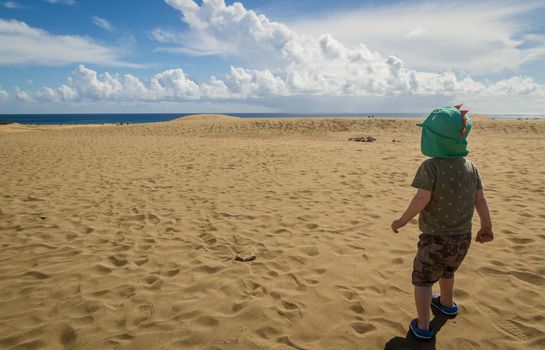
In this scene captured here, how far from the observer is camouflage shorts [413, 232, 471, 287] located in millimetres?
2369

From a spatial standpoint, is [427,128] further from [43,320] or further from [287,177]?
[287,177]

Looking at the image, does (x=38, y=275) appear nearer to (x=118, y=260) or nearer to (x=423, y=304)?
(x=118, y=260)

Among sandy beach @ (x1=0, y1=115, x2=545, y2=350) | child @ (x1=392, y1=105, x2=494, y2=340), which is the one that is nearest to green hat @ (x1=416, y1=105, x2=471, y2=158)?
child @ (x1=392, y1=105, x2=494, y2=340)

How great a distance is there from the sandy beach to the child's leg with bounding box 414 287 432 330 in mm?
165

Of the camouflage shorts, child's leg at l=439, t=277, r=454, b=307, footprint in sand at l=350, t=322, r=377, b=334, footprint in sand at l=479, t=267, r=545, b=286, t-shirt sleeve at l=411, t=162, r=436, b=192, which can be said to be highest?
t-shirt sleeve at l=411, t=162, r=436, b=192

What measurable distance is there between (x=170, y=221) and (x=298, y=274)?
101 inches

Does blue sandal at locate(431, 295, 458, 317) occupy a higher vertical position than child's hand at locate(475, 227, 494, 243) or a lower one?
lower

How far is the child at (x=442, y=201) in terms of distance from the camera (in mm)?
2236

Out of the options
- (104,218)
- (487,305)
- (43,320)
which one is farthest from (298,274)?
(104,218)

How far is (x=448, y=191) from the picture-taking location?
2.29 meters

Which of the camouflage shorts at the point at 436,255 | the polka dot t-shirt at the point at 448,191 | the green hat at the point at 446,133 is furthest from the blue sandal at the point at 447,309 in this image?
the green hat at the point at 446,133

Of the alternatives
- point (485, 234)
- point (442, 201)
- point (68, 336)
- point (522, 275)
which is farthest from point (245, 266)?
point (522, 275)

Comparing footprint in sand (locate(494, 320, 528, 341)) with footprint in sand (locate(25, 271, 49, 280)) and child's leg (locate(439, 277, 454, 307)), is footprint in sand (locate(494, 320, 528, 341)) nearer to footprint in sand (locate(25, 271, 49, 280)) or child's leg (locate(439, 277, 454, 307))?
child's leg (locate(439, 277, 454, 307))

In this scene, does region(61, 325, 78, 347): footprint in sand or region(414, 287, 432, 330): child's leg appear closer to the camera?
region(414, 287, 432, 330): child's leg
